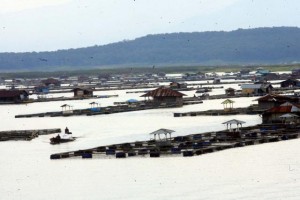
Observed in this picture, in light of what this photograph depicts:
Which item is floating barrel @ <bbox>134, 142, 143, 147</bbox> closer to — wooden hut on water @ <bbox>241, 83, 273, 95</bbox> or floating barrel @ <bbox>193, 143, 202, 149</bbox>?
floating barrel @ <bbox>193, 143, 202, 149</bbox>

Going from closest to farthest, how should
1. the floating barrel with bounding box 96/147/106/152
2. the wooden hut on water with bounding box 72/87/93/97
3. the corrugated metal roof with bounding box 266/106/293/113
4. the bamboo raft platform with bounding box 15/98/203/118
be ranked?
the floating barrel with bounding box 96/147/106/152
the corrugated metal roof with bounding box 266/106/293/113
the bamboo raft platform with bounding box 15/98/203/118
the wooden hut on water with bounding box 72/87/93/97

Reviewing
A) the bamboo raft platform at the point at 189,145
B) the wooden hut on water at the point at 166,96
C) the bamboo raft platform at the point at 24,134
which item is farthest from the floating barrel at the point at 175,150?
the wooden hut on water at the point at 166,96

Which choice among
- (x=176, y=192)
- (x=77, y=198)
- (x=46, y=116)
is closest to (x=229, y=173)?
(x=176, y=192)

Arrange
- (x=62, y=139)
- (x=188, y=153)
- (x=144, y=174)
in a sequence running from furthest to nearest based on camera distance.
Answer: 1. (x=62, y=139)
2. (x=188, y=153)
3. (x=144, y=174)

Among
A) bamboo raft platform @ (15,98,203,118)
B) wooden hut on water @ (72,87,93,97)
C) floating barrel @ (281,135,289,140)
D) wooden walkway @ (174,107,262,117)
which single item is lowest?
wooden hut on water @ (72,87,93,97)

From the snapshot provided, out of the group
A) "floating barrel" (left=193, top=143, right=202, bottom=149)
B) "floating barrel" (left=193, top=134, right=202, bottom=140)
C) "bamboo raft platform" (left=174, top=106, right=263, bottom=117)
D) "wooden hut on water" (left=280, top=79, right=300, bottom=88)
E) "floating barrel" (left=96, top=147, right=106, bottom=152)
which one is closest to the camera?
"floating barrel" (left=193, top=143, right=202, bottom=149)

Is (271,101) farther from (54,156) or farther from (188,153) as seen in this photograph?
(54,156)

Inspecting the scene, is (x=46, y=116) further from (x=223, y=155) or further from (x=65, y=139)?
(x=223, y=155)

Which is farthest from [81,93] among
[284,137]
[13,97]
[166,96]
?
[284,137]

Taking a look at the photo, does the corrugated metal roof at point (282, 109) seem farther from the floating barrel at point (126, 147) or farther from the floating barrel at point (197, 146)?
the floating barrel at point (126, 147)

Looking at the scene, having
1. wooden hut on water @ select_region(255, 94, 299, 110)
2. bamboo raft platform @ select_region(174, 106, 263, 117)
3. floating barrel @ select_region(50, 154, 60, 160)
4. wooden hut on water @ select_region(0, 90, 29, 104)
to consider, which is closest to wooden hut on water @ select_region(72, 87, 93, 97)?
wooden hut on water @ select_region(0, 90, 29, 104)
